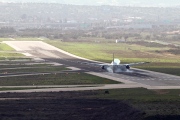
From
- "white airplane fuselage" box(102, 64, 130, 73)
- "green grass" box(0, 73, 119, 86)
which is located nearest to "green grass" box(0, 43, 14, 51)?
"white airplane fuselage" box(102, 64, 130, 73)

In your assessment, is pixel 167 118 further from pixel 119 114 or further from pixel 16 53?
pixel 16 53

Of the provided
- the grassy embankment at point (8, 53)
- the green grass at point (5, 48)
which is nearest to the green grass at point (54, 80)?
the grassy embankment at point (8, 53)

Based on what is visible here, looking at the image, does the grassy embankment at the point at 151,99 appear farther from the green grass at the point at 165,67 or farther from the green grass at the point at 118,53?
the green grass at the point at 118,53

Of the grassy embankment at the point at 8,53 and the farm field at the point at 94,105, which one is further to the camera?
the grassy embankment at the point at 8,53

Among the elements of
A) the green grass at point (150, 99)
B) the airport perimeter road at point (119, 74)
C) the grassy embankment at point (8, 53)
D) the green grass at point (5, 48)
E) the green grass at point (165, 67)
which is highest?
the green grass at point (150, 99)

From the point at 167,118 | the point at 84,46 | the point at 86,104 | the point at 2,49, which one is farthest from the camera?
the point at 84,46

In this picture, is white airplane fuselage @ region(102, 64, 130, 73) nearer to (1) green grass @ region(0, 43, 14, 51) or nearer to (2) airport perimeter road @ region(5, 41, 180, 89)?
(2) airport perimeter road @ region(5, 41, 180, 89)

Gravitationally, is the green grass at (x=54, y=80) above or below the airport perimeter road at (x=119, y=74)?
above

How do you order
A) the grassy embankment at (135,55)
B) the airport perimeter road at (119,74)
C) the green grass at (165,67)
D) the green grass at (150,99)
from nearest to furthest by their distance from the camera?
Answer: the green grass at (150,99)
the airport perimeter road at (119,74)
the green grass at (165,67)
the grassy embankment at (135,55)

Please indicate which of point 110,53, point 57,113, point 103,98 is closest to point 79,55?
point 110,53
